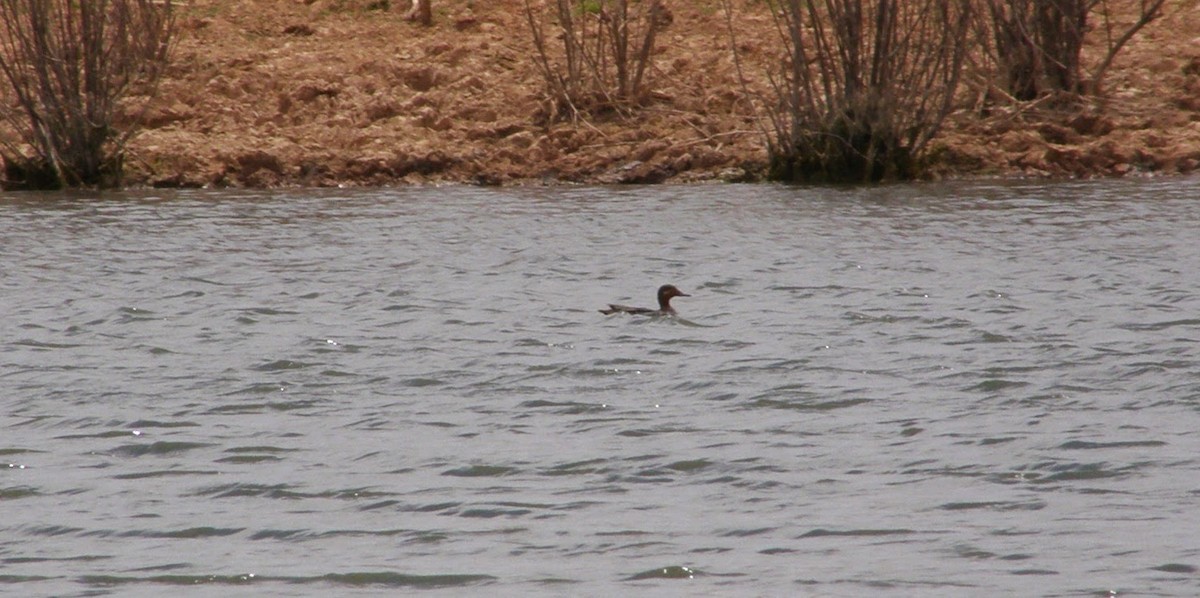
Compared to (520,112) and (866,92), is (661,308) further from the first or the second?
(520,112)

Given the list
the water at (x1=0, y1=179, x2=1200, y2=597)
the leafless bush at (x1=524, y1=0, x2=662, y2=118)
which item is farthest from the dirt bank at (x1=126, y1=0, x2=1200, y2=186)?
the water at (x1=0, y1=179, x2=1200, y2=597)

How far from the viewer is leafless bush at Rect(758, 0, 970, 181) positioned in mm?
18234

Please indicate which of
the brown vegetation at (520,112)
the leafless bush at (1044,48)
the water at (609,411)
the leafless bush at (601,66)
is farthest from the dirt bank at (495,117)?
the water at (609,411)

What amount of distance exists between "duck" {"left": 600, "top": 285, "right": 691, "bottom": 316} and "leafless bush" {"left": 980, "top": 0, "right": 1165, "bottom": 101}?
9473mm

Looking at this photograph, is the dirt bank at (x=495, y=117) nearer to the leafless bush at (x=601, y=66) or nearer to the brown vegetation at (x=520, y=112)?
the brown vegetation at (x=520, y=112)

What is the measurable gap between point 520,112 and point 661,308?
32.1 feet

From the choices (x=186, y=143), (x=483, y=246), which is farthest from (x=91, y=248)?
(x=186, y=143)

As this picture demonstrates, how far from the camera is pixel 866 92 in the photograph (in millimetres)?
18578

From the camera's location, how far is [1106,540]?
624 centimetres

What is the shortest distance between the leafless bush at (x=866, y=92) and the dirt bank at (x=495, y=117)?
69cm

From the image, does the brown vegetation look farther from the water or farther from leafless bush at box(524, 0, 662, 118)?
the water

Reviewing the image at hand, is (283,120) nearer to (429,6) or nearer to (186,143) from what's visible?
(186,143)

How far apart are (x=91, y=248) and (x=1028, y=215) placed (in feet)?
26.3

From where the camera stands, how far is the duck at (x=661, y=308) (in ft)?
37.6
